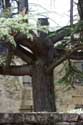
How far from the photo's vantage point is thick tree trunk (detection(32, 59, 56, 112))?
811cm

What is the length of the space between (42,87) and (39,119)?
15.7 feet

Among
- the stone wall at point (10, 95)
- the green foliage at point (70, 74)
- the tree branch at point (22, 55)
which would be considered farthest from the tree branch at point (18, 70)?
the stone wall at point (10, 95)

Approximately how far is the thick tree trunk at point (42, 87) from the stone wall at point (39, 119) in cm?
465

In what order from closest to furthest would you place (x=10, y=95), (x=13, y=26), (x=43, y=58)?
(x=13, y=26) → (x=43, y=58) → (x=10, y=95)

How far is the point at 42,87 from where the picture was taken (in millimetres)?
8203

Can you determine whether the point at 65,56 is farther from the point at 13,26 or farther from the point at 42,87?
the point at 13,26

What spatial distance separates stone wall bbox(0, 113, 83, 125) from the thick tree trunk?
4650 millimetres

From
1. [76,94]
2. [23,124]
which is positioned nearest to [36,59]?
[23,124]

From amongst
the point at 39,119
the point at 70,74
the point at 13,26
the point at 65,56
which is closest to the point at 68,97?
the point at 70,74

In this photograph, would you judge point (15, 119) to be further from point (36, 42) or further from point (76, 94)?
point (76, 94)

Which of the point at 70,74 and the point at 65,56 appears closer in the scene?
the point at 65,56

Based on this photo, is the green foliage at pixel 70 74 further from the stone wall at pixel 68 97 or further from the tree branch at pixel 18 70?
the stone wall at pixel 68 97

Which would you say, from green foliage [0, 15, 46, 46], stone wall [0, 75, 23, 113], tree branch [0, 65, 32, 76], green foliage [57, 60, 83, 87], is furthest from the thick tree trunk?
stone wall [0, 75, 23, 113]

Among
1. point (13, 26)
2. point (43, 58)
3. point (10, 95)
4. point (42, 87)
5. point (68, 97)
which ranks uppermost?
point (13, 26)
